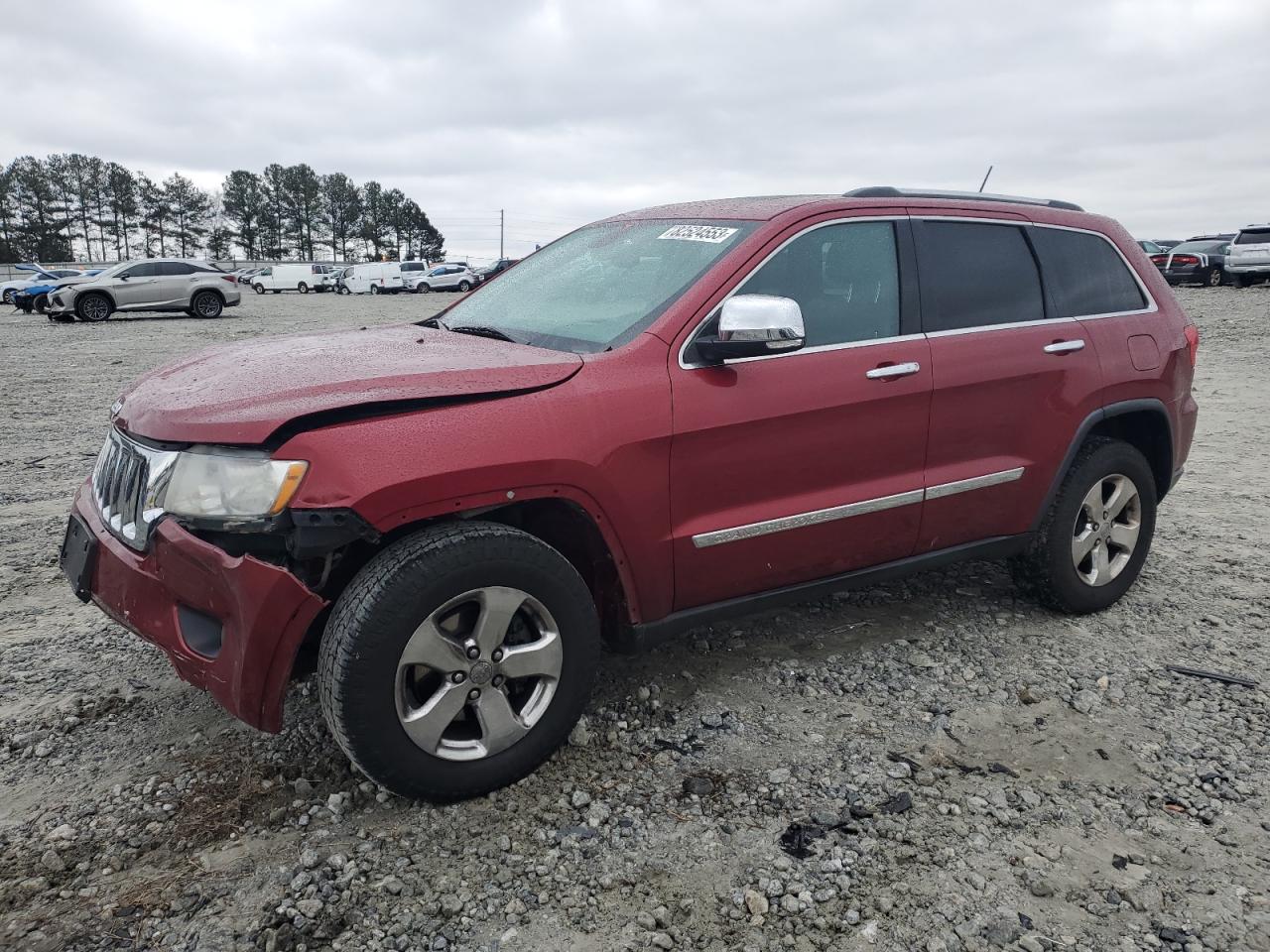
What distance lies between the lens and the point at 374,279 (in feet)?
157

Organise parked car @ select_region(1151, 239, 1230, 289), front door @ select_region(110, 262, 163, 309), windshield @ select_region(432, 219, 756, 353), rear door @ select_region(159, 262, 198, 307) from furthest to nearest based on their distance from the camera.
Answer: parked car @ select_region(1151, 239, 1230, 289), rear door @ select_region(159, 262, 198, 307), front door @ select_region(110, 262, 163, 309), windshield @ select_region(432, 219, 756, 353)

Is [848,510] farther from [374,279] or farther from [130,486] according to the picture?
[374,279]

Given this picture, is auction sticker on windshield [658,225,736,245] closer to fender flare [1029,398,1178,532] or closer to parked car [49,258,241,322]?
fender flare [1029,398,1178,532]

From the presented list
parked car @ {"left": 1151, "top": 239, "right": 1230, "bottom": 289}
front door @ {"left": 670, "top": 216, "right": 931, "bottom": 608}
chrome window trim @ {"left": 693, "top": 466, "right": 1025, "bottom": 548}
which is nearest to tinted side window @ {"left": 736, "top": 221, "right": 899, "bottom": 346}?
front door @ {"left": 670, "top": 216, "right": 931, "bottom": 608}

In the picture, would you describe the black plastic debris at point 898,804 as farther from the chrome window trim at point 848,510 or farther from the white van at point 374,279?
the white van at point 374,279

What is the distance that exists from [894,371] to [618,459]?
1.17m

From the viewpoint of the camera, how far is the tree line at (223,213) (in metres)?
80.3

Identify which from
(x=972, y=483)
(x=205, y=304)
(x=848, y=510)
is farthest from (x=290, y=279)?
(x=848, y=510)

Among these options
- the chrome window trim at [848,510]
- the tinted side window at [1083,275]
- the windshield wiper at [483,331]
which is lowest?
the chrome window trim at [848,510]

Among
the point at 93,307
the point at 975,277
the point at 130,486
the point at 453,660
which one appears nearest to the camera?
the point at 453,660

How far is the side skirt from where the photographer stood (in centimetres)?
310

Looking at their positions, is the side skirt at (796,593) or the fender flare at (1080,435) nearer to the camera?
the side skirt at (796,593)

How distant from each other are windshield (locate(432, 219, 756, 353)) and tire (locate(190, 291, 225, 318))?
2187 centimetres

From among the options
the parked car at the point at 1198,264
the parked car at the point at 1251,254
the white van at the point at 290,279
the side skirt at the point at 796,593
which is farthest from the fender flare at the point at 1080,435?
the white van at the point at 290,279
